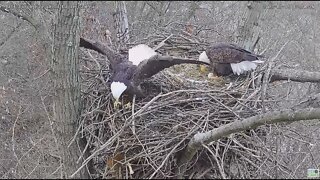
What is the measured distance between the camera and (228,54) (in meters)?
3.33

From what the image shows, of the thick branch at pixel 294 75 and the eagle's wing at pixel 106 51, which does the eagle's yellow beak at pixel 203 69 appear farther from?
Answer: the eagle's wing at pixel 106 51

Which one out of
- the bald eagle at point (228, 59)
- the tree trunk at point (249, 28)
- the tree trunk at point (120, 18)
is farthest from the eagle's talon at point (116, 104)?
the tree trunk at point (120, 18)

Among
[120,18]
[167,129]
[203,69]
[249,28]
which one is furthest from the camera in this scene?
[120,18]

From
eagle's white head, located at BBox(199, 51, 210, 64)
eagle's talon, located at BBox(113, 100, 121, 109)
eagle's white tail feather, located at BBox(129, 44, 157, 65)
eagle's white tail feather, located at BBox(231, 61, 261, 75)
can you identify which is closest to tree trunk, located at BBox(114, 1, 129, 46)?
eagle's white tail feather, located at BBox(129, 44, 157, 65)

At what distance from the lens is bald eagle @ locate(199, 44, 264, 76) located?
3.28m

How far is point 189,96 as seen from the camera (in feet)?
9.39

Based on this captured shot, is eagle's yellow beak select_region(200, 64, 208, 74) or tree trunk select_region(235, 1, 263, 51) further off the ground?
tree trunk select_region(235, 1, 263, 51)

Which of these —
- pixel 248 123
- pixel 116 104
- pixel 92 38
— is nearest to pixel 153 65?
pixel 116 104

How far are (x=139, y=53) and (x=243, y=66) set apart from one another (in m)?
0.70

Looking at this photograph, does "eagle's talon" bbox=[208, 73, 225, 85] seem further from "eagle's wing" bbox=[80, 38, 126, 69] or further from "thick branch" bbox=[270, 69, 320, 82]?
"eagle's wing" bbox=[80, 38, 126, 69]

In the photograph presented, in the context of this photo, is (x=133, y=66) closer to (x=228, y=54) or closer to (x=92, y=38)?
(x=228, y=54)

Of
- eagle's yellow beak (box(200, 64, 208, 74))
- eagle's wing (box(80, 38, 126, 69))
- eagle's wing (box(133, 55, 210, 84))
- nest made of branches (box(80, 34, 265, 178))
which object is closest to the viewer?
nest made of branches (box(80, 34, 265, 178))

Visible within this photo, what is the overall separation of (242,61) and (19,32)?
149 inches

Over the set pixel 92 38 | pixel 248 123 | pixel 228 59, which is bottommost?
pixel 248 123
